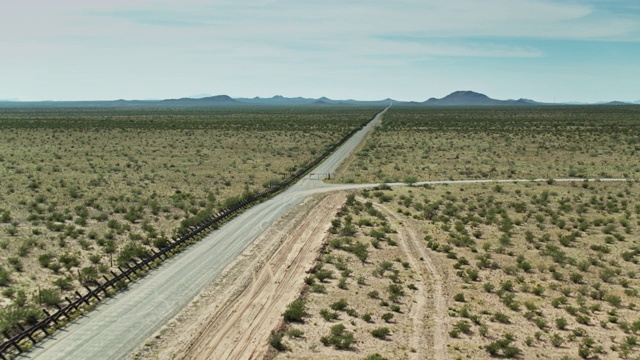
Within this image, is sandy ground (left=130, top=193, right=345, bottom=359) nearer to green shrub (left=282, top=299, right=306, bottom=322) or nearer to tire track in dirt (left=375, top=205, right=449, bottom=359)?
green shrub (left=282, top=299, right=306, bottom=322)

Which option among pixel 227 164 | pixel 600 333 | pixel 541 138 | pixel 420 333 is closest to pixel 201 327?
pixel 420 333

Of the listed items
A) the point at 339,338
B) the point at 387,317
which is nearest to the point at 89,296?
the point at 339,338

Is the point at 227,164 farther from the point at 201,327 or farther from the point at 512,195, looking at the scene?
the point at 201,327

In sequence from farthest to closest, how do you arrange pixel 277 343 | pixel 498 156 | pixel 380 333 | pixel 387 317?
1. pixel 498 156
2. pixel 387 317
3. pixel 380 333
4. pixel 277 343

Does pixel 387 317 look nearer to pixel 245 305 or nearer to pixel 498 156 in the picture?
pixel 245 305

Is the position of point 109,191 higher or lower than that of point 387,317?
higher

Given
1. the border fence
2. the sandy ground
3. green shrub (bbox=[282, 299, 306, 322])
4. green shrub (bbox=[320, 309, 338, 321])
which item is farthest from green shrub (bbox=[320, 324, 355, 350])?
the border fence

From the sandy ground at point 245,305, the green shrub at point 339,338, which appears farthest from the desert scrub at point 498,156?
the green shrub at point 339,338
